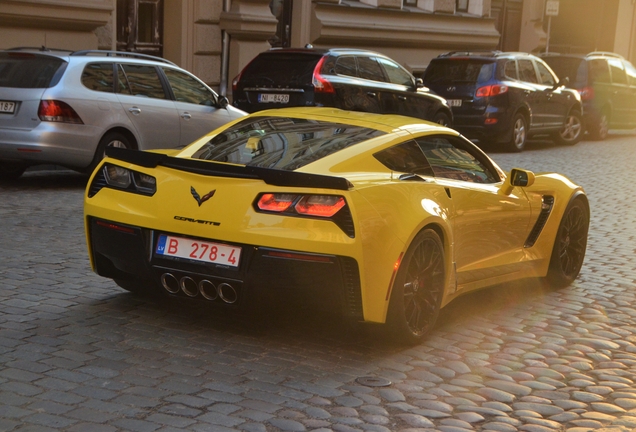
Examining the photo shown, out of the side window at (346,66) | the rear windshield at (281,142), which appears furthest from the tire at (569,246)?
the side window at (346,66)

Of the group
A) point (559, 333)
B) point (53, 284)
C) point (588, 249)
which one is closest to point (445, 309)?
point (559, 333)

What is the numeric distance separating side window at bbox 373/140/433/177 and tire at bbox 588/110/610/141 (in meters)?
18.7

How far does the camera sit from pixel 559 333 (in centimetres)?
655

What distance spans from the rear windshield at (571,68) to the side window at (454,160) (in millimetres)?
17480

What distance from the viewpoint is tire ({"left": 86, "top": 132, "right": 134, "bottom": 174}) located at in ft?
39.7

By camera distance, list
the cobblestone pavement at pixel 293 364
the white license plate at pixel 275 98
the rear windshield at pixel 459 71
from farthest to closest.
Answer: the rear windshield at pixel 459 71, the white license plate at pixel 275 98, the cobblestone pavement at pixel 293 364

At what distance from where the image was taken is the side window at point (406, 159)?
20.2 feet

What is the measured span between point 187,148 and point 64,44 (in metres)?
11.7

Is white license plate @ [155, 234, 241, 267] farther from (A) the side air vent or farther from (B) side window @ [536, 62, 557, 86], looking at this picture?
(B) side window @ [536, 62, 557, 86]

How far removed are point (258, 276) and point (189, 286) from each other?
0.45 meters

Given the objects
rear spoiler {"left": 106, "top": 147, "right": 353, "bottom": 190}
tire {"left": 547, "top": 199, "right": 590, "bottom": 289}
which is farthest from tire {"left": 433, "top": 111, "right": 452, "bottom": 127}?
rear spoiler {"left": 106, "top": 147, "right": 353, "bottom": 190}

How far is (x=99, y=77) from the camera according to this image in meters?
12.3

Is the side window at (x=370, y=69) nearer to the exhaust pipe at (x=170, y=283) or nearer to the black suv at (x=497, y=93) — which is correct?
the black suv at (x=497, y=93)

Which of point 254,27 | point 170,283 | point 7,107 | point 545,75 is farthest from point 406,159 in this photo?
point 545,75
